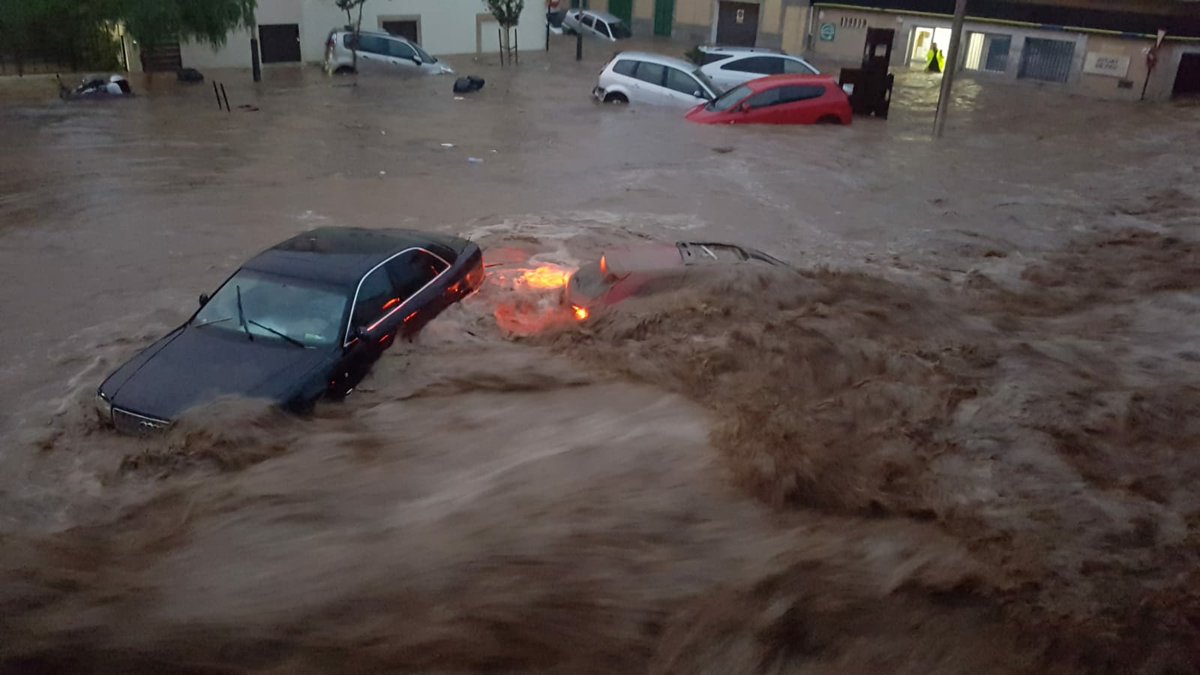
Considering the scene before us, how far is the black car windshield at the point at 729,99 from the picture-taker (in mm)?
19172

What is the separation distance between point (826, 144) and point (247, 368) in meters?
14.0

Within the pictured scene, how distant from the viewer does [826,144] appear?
18.3m

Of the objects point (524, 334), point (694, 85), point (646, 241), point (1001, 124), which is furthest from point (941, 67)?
point (524, 334)

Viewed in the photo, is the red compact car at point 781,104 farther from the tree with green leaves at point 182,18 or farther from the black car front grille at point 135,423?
the black car front grille at point 135,423

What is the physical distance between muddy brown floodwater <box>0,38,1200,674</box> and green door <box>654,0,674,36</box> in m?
26.9

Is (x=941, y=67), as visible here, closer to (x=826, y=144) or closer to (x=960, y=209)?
(x=826, y=144)

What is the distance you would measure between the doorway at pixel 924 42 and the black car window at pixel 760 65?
10382 millimetres

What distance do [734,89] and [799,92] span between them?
1.35 meters

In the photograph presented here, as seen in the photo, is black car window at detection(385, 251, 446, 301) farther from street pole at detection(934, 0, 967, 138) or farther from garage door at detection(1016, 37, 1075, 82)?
garage door at detection(1016, 37, 1075, 82)

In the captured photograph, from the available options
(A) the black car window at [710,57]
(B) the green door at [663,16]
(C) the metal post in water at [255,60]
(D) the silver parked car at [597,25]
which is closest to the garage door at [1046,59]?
(A) the black car window at [710,57]

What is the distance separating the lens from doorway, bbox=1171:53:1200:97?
83.8 ft

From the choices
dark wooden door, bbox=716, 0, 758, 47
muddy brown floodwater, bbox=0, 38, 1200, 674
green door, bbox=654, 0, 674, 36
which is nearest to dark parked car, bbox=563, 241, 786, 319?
muddy brown floodwater, bbox=0, 38, 1200, 674

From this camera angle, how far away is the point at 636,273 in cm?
821

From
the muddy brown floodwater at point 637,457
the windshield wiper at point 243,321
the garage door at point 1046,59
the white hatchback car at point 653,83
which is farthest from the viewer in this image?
the garage door at point 1046,59
